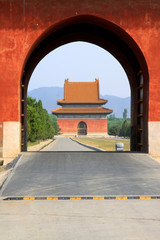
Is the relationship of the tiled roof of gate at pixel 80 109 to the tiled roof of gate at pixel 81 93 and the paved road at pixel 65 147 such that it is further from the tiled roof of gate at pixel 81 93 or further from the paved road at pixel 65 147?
the paved road at pixel 65 147

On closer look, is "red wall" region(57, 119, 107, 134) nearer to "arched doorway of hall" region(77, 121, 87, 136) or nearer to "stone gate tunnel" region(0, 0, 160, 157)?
"arched doorway of hall" region(77, 121, 87, 136)

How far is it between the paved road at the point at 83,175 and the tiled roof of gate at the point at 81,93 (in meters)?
74.0

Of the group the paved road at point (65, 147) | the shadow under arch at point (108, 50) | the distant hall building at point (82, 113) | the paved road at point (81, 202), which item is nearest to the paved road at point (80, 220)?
the paved road at point (81, 202)

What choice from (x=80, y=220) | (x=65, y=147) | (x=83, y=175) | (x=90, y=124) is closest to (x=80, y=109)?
(x=90, y=124)

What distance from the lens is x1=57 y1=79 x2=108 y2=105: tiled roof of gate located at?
85.3 m

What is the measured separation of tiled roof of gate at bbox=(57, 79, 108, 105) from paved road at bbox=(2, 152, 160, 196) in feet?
243

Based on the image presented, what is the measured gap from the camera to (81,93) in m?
87.4

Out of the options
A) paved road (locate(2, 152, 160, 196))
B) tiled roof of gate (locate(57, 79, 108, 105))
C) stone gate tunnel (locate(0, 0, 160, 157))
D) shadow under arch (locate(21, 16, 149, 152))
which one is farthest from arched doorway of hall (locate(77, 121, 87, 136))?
paved road (locate(2, 152, 160, 196))

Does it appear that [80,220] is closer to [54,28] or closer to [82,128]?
[54,28]

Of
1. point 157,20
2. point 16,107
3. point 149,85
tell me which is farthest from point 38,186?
point 157,20

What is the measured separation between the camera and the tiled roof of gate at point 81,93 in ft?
280

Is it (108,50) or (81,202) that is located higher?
(108,50)

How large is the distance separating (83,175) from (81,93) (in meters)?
79.5

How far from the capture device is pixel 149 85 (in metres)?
11.8
